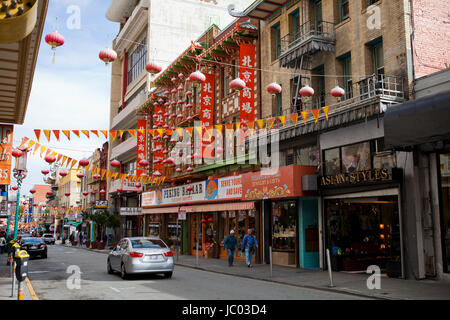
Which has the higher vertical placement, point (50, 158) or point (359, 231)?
point (50, 158)

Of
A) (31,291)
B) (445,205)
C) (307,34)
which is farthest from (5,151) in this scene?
(445,205)

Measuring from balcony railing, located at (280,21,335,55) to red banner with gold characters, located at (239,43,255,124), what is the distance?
3.09 metres

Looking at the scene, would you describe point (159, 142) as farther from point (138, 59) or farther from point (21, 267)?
point (21, 267)

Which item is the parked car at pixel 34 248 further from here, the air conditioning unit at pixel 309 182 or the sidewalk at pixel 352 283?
the air conditioning unit at pixel 309 182

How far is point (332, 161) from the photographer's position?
1902cm

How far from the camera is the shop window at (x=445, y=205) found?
14.4 meters

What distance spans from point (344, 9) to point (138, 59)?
116 ft

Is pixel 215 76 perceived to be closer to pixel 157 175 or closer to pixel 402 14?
pixel 157 175

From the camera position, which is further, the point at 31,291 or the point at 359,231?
the point at 359,231

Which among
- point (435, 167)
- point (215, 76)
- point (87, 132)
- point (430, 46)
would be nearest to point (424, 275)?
point (435, 167)

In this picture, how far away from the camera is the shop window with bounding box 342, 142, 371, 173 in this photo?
17.2 metres

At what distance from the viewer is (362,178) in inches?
643

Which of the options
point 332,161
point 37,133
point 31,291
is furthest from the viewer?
point 332,161

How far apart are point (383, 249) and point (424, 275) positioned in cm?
441
